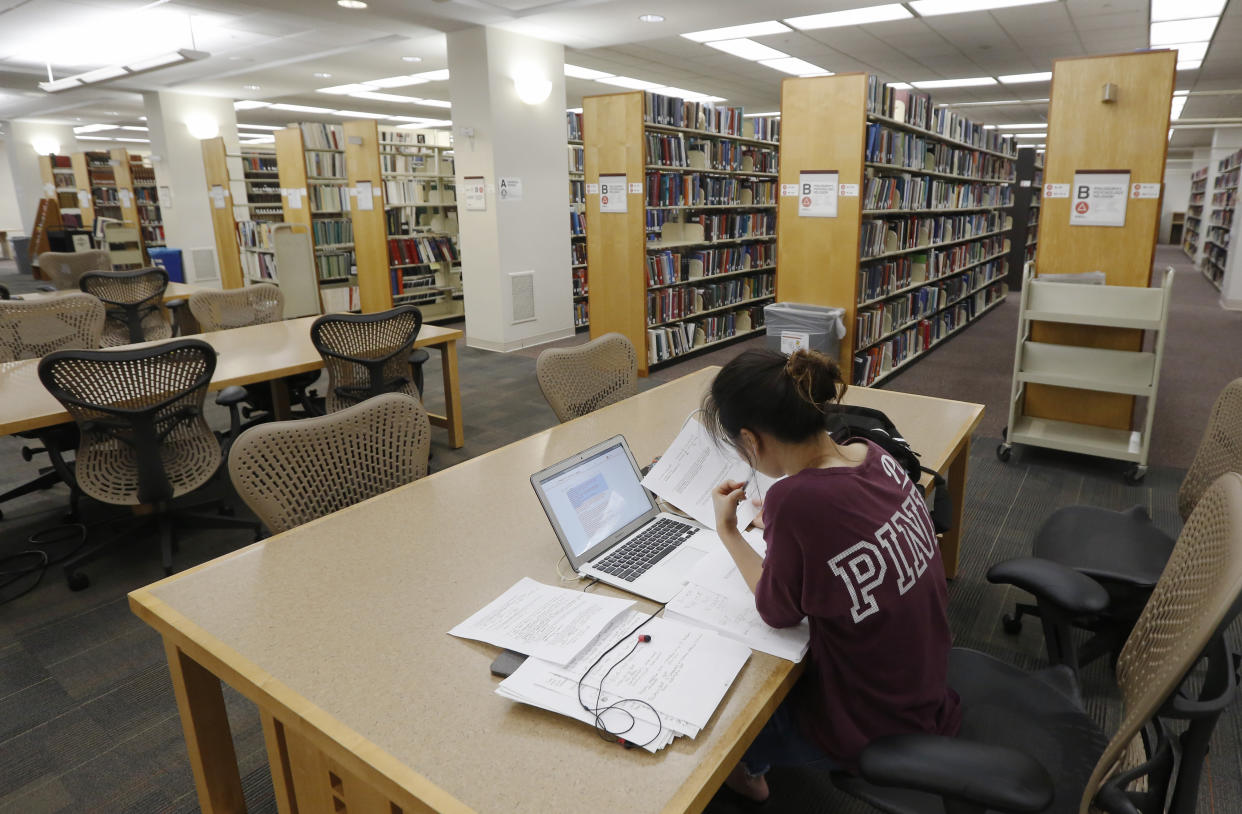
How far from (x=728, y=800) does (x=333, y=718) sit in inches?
42.8

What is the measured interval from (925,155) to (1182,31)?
3.07 metres

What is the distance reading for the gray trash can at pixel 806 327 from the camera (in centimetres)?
468

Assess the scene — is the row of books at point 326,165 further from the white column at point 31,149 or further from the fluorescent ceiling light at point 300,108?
the white column at point 31,149

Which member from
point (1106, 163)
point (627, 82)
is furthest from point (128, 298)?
point (627, 82)

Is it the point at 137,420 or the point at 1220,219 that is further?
the point at 1220,219

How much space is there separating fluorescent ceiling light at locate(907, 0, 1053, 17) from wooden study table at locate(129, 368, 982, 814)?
602 centimetres

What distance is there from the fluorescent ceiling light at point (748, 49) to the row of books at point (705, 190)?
1333 millimetres

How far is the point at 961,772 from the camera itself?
1.03 metres

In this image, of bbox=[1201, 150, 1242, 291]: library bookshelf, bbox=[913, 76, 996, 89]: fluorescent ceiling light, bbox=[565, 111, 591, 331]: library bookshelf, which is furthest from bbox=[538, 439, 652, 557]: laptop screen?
bbox=[1201, 150, 1242, 291]: library bookshelf

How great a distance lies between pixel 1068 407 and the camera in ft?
13.9

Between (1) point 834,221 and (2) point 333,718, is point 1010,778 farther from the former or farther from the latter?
(1) point 834,221

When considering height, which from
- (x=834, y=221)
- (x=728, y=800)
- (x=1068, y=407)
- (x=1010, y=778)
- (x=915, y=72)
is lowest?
(x=728, y=800)

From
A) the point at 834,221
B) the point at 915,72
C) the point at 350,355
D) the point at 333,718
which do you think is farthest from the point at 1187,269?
the point at 333,718

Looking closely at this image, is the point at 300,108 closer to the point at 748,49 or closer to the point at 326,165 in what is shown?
the point at 326,165
